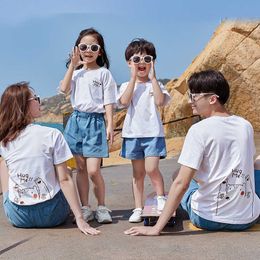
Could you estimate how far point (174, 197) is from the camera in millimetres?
3479

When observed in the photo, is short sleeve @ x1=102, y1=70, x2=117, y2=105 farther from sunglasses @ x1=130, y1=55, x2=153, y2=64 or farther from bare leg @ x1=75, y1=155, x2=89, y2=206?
bare leg @ x1=75, y1=155, x2=89, y2=206

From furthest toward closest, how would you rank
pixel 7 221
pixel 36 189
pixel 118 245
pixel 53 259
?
pixel 7 221 → pixel 36 189 → pixel 118 245 → pixel 53 259

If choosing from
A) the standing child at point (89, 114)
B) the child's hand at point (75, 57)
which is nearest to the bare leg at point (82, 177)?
the standing child at point (89, 114)

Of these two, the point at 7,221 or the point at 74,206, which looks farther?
the point at 7,221

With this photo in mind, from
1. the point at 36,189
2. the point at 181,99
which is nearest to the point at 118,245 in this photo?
the point at 36,189

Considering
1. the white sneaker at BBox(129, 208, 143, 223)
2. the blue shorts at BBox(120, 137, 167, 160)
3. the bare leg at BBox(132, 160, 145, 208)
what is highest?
the blue shorts at BBox(120, 137, 167, 160)

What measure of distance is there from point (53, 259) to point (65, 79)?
1.86 m

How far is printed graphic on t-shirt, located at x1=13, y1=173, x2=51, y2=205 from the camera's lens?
387 centimetres

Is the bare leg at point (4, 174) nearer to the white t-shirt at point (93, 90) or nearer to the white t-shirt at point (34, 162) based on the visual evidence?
the white t-shirt at point (34, 162)

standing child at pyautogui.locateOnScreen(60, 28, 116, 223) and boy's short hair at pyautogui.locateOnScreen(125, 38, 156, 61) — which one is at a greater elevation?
boy's short hair at pyautogui.locateOnScreen(125, 38, 156, 61)

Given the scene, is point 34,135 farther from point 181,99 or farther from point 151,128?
point 181,99

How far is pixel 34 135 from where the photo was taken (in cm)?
392

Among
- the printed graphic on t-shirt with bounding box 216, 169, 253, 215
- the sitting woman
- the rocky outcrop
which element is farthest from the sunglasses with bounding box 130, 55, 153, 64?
the rocky outcrop

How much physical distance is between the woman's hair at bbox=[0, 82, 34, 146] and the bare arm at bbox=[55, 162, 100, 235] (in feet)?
1.43
